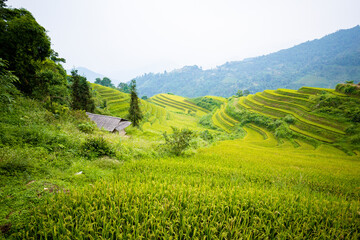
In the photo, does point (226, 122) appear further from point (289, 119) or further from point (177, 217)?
point (177, 217)

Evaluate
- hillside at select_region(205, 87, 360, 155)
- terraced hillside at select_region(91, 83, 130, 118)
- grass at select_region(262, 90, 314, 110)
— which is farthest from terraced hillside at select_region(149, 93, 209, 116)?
hillside at select_region(205, 87, 360, 155)

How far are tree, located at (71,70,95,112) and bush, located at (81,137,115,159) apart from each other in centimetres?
2096

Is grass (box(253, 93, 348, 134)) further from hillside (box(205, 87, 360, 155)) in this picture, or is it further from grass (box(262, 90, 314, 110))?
grass (box(262, 90, 314, 110))

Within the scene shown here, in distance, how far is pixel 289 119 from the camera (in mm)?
24016

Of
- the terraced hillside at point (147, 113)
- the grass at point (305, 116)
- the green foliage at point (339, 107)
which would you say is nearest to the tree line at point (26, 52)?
the terraced hillside at point (147, 113)

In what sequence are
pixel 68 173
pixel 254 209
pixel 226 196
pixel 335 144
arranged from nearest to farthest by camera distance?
pixel 254 209 → pixel 226 196 → pixel 68 173 → pixel 335 144

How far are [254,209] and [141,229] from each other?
214cm

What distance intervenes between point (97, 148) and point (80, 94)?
22.9 m

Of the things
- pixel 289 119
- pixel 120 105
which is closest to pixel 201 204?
pixel 289 119

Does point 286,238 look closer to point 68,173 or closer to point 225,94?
point 68,173

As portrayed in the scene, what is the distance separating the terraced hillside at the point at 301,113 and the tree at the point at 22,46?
32869mm

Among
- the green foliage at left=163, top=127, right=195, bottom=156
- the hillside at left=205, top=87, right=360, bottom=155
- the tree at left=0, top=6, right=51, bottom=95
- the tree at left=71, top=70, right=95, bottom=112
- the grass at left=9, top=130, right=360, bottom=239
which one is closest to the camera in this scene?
the grass at left=9, top=130, right=360, bottom=239

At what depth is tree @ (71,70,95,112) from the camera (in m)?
22.9

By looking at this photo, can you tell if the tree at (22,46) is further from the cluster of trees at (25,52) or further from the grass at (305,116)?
the grass at (305,116)
